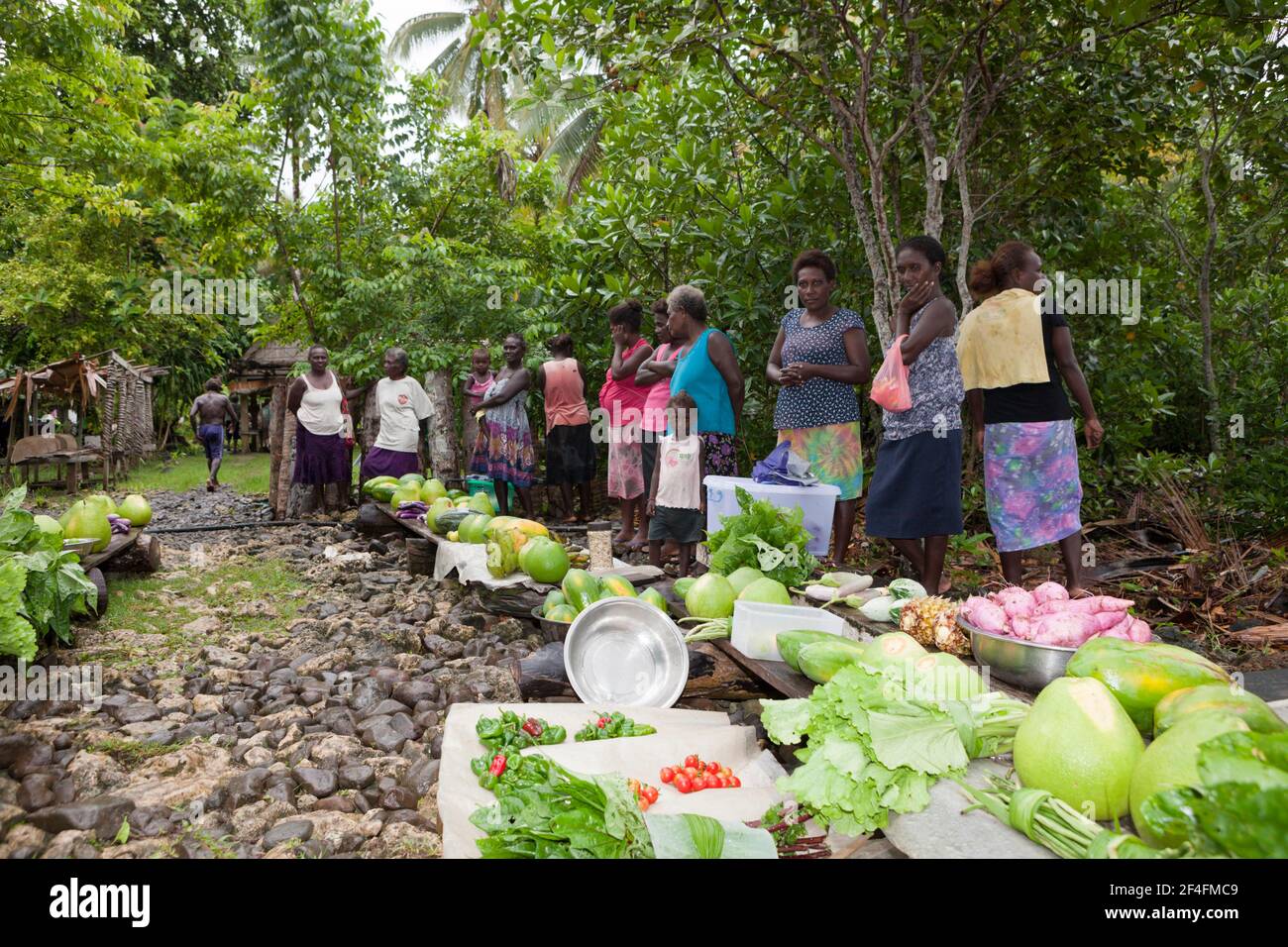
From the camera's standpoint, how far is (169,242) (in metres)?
15.1

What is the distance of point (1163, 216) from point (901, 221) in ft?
8.16

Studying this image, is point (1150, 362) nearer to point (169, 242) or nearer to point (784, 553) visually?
point (784, 553)

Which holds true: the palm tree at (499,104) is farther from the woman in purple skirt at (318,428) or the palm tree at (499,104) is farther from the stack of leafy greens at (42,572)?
the stack of leafy greens at (42,572)

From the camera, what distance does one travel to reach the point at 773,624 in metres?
3.22

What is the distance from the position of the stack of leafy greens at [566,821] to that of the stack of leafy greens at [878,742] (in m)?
0.42

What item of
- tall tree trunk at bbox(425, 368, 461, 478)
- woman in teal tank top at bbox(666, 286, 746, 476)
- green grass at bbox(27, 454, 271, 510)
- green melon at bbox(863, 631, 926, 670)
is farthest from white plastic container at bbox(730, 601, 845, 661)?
green grass at bbox(27, 454, 271, 510)

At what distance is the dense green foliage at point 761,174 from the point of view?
217 inches

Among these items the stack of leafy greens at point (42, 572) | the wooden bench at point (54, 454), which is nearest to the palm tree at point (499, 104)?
the wooden bench at point (54, 454)

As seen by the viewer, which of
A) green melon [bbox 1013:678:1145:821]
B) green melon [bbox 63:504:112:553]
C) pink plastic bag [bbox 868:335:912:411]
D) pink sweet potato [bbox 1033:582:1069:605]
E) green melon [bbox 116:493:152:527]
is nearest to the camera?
green melon [bbox 1013:678:1145:821]

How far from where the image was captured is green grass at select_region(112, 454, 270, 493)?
635 inches

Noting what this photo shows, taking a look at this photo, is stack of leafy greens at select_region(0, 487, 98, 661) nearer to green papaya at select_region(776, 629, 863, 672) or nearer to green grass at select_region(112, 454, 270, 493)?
green papaya at select_region(776, 629, 863, 672)

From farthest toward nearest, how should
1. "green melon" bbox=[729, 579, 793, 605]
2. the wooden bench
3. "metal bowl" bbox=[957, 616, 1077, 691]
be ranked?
the wooden bench, "green melon" bbox=[729, 579, 793, 605], "metal bowl" bbox=[957, 616, 1077, 691]

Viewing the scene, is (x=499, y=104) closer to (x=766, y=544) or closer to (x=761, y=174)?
(x=761, y=174)

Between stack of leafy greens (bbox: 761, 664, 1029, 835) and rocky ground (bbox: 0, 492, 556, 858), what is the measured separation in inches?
49.8
